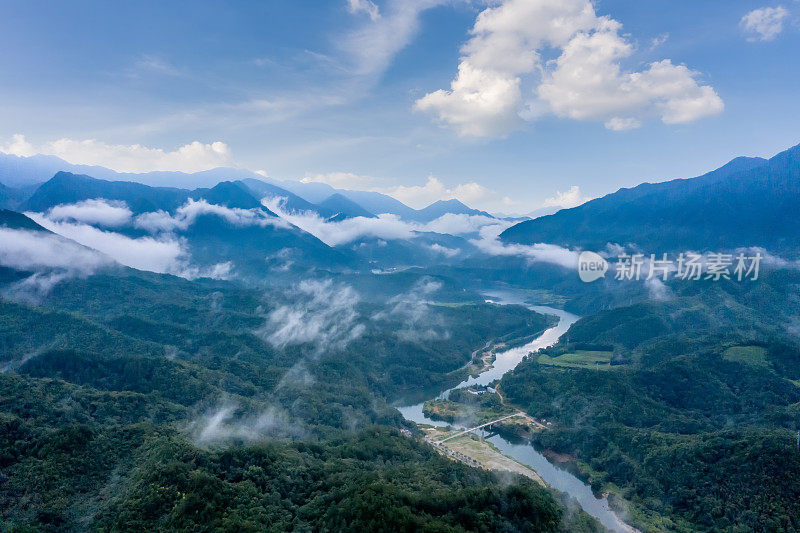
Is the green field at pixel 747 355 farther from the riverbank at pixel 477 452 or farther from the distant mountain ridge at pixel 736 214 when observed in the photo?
the distant mountain ridge at pixel 736 214

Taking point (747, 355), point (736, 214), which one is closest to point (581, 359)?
point (747, 355)

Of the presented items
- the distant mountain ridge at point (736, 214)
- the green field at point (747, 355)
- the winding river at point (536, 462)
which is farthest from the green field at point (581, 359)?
the distant mountain ridge at point (736, 214)

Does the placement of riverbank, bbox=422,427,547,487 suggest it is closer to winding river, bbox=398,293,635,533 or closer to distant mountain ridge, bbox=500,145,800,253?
winding river, bbox=398,293,635,533

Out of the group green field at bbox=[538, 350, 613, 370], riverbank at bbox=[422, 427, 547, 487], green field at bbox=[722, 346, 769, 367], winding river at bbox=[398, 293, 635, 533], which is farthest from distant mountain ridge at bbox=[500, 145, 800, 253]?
riverbank at bbox=[422, 427, 547, 487]

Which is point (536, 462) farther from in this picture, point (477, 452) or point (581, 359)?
point (581, 359)

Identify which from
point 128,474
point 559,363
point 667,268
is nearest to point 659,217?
point 667,268

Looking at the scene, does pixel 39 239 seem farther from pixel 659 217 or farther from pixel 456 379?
pixel 659 217
